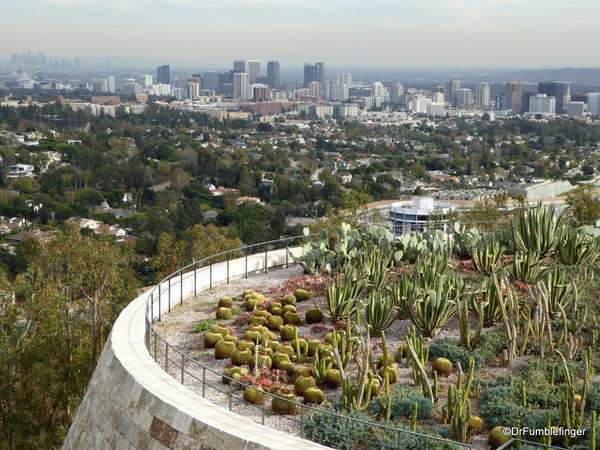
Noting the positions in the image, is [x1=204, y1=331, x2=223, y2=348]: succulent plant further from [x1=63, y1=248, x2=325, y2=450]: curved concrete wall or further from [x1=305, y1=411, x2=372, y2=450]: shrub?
[x1=305, y1=411, x2=372, y2=450]: shrub

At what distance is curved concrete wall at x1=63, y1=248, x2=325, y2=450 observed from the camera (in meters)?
7.00

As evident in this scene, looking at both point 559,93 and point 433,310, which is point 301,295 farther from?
point 559,93

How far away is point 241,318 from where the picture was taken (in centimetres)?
1067

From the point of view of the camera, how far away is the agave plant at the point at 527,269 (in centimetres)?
1128

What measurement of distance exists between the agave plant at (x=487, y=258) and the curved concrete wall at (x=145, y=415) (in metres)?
4.87

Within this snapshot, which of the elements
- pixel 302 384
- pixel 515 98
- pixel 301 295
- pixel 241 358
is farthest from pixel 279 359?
pixel 515 98

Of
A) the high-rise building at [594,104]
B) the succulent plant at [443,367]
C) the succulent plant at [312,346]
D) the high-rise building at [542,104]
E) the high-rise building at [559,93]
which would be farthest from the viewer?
the high-rise building at [559,93]

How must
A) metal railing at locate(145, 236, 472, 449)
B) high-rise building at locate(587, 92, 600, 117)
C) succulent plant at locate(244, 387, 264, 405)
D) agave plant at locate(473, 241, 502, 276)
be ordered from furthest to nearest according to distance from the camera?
1. high-rise building at locate(587, 92, 600, 117)
2. agave plant at locate(473, 241, 502, 276)
3. succulent plant at locate(244, 387, 264, 405)
4. metal railing at locate(145, 236, 472, 449)

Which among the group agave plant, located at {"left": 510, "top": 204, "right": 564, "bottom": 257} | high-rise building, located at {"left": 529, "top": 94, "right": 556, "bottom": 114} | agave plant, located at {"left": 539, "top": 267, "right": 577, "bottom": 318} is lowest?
high-rise building, located at {"left": 529, "top": 94, "right": 556, "bottom": 114}

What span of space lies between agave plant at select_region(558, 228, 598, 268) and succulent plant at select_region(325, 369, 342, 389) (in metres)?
4.86

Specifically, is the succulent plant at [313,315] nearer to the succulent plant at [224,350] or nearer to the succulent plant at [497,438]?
the succulent plant at [224,350]

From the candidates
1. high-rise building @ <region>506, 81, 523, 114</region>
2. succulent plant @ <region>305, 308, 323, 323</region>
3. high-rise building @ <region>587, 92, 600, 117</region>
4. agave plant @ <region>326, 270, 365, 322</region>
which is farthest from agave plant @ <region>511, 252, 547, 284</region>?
high-rise building @ <region>506, 81, 523, 114</region>

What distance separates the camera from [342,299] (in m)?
10.5

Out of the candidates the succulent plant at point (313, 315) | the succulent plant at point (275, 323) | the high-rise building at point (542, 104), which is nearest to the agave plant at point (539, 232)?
the succulent plant at point (313, 315)
